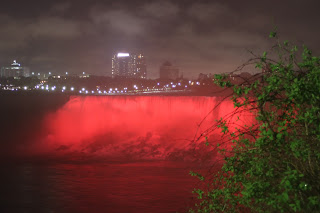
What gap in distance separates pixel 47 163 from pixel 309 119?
25.8 m

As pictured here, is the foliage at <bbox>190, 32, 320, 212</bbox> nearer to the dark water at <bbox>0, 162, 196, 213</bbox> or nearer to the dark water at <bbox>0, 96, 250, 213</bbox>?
the dark water at <bbox>0, 96, 250, 213</bbox>

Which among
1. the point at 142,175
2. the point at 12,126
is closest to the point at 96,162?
the point at 142,175

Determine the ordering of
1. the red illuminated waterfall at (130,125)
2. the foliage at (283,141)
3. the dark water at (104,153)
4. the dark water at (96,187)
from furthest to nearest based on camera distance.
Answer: the red illuminated waterfall at (130,125)
the dark water at (104,153)
the dark water at (96,187)
the foliage at (283,141)

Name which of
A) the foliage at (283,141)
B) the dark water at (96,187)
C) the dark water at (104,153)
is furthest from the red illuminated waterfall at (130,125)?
the foliage at (283,141)

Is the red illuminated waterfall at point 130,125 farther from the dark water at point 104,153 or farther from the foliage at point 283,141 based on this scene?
the foliage at point 283,141

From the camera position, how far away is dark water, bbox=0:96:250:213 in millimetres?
18375

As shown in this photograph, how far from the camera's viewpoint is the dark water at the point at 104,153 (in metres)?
18.4

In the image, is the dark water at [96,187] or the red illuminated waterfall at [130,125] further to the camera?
the red illuminated waterfall at [130,125]

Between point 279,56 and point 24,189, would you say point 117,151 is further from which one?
point 279,56

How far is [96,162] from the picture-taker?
29391 millimetres

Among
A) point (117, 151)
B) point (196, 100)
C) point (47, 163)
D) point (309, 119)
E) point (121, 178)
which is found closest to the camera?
point (309, 119)

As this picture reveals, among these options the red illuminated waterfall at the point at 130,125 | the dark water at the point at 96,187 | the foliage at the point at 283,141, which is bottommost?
the dark water at the point at 96,187

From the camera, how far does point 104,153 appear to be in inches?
1300

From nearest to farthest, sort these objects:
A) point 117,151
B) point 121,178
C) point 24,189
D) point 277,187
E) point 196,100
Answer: point 277,187, point 24,189, point 121,178, point 117,151, point 196,100
